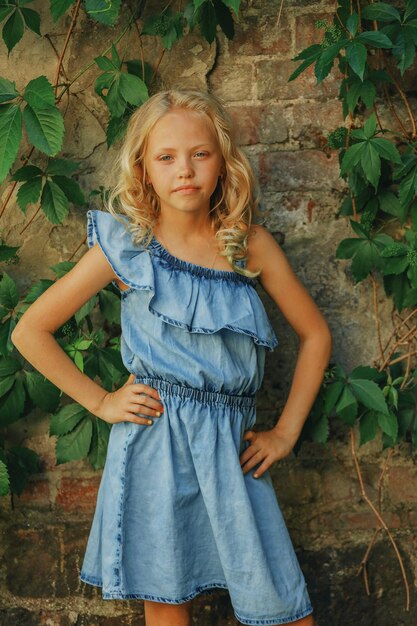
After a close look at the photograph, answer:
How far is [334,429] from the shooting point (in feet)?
7.91

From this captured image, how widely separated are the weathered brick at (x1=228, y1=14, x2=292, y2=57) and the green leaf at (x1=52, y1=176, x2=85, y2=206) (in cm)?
60

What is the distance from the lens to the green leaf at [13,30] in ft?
7.16

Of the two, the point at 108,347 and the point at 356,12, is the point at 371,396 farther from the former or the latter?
the point at 356,12

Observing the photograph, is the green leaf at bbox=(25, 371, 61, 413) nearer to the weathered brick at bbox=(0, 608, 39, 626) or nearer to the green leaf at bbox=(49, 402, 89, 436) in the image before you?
the green leaf at bbox=(49, 402, 89, 436)

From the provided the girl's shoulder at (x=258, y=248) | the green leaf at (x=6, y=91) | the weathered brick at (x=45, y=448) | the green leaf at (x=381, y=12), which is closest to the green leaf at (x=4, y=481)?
the weathered brick at (x=45, y=448)

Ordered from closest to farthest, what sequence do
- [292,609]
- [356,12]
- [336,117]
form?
[292,609], [356,12], [336,117]

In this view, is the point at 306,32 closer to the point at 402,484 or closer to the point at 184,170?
the point at 184,170

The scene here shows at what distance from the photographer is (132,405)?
199 centimetres

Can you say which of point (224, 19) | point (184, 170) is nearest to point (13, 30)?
point (224, 19)

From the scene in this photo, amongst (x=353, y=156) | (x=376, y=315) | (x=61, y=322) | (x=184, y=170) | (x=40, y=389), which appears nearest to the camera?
(x=184, y=170)

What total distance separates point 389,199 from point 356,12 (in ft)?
1.72

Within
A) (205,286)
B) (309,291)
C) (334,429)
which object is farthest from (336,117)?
(334,429)

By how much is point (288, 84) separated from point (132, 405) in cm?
104

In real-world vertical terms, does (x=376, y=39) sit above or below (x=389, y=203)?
above
